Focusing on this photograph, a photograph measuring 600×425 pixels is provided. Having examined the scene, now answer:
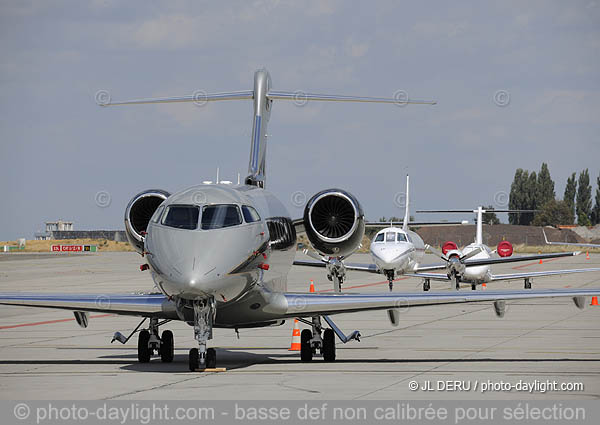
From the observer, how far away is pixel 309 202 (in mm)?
17953

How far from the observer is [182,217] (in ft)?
→ 49.2

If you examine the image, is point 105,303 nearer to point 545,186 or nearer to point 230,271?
point 230,271

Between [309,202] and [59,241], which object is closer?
[309,202]

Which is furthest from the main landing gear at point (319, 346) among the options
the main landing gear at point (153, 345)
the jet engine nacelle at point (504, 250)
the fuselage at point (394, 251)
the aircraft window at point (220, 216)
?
the jet engine nacelle at point (504, 250)

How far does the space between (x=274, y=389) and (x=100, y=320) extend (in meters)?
16.8

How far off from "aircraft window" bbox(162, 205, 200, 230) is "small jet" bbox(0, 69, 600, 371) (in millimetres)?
15

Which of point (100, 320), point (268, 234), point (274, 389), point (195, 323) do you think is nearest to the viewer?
point (274, 389)

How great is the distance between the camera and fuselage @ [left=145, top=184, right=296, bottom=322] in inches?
561

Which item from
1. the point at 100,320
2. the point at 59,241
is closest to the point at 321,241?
the point at 100,320

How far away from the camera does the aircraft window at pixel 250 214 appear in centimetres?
1553

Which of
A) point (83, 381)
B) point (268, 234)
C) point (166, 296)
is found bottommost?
point (83, 381)

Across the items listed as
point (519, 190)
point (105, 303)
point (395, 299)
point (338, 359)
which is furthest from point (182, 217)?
point (519, 190)

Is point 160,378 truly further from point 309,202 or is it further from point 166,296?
point 309,202

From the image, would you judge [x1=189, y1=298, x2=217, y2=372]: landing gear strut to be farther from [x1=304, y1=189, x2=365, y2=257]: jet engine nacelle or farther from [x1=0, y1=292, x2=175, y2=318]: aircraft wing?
[x1=304, y1=189, x2=365, y2=257]: jet engine nacelle
